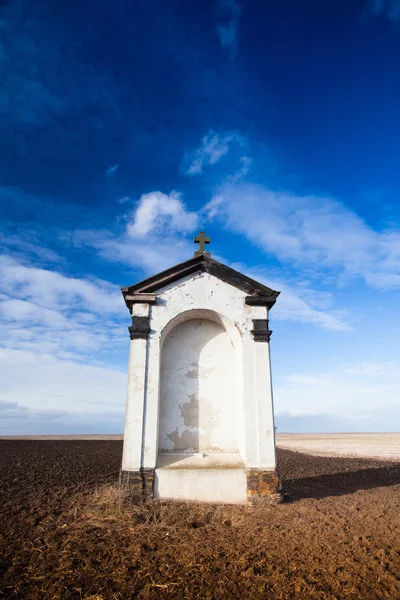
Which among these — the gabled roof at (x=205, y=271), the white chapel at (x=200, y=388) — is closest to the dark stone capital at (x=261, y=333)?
the white chapel at (x=200, y=388)

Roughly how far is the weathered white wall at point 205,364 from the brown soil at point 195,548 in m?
1.11

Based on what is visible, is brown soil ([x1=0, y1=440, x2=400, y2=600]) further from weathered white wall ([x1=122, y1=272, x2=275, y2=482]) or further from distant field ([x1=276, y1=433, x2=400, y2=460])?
distant field ([x1=276, y1=433, x2=400, y2=460])

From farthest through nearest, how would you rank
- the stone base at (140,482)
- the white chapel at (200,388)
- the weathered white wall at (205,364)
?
the weathered white wall at (205,364), the white chapel at (200,388), the stone base at (140,482)

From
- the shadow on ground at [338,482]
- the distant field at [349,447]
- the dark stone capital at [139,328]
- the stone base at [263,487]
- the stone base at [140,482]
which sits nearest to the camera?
the stone base at [140,482]

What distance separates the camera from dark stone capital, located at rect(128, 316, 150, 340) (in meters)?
8.71

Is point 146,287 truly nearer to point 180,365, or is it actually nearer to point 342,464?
point 180,365

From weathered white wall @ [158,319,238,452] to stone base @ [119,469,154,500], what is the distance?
1.19 meters

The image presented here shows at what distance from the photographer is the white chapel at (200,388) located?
8016mm

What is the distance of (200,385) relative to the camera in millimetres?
9516

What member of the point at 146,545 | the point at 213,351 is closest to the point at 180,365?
the point at 213,351

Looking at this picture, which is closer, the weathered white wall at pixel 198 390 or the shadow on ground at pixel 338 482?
the weathered white wall at pixel 198 390

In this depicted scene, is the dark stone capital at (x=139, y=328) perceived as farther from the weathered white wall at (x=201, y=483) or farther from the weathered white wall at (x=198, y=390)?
the weathered white wall at (x=201, y=483)

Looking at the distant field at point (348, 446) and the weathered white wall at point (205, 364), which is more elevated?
the weathered white wall at point (205, 364)

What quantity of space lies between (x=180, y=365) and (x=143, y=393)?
5.18 ft
